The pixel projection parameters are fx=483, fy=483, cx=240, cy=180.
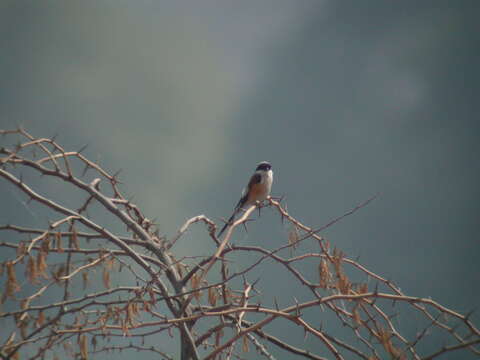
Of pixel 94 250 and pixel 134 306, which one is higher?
pixel 94 250

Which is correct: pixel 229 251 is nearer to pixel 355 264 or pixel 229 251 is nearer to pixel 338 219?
pixel 355 264

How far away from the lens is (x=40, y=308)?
77.5 inches

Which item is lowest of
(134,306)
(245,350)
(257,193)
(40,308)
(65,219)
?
(245,350)

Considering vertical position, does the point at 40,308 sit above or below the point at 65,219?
below

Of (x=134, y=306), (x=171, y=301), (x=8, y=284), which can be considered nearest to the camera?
(x=8, y=284)

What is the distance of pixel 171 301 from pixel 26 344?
657 millimetres

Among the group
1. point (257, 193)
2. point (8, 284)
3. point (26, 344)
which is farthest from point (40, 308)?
point (257, 193)

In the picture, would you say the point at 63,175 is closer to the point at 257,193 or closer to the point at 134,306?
the point at 134,306

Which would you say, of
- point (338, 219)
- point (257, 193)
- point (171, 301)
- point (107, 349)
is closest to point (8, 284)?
point (171, 301)

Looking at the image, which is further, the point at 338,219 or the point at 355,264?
the point at 355,264

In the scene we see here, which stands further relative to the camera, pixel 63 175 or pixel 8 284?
pixel 63 175

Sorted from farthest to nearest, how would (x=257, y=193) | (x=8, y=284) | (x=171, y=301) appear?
1. (x=257, y=193)
2. (x=171, y=301)
3. (x=8, y=284)

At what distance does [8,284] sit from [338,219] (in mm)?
1227

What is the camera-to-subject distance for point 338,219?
6.14 feet
